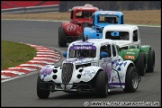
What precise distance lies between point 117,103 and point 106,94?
3.25ft

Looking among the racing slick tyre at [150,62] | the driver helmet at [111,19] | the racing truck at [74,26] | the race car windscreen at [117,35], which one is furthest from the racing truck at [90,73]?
the racing truck at [74,26]

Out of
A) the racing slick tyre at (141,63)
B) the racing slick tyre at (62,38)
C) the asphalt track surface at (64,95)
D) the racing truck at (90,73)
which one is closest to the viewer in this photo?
the asphalt track surface at (64,95)

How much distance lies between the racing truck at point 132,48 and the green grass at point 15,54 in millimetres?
3153

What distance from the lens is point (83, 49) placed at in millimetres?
14352

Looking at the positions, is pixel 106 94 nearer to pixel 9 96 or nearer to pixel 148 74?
pixel 9 96

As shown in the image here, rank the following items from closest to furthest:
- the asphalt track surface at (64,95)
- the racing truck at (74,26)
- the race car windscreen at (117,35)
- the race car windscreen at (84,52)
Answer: the asphalt track surface at (64,95) < the race car windscreen at (84,52) < the race car windscreen at (117,35) < the racing truck at (74,26)

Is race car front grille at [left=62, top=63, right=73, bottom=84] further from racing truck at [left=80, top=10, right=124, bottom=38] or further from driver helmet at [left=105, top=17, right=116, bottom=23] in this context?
driver helmet at [left=105, top=17, right=116, bottom=23]

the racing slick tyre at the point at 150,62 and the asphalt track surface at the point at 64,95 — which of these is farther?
the racing slick tyre at the point at 150,62

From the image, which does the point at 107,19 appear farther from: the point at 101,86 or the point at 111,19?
the point at 101,86

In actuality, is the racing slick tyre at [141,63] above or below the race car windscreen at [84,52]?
below

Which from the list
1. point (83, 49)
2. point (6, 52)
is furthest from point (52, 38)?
point (83, 49)

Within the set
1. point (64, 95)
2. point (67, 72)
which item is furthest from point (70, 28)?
point (67, 72)

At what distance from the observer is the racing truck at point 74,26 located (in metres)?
27.4

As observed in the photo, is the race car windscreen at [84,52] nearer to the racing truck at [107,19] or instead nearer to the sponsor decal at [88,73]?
the sponsor decal at [88,73]
